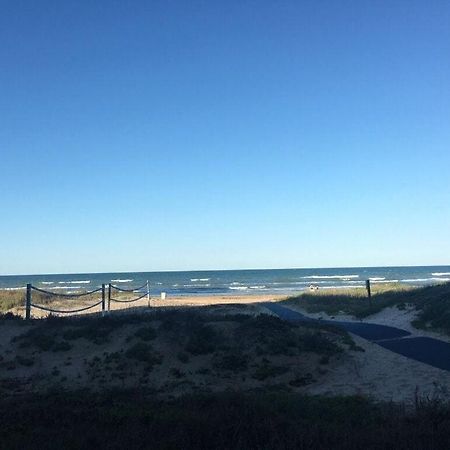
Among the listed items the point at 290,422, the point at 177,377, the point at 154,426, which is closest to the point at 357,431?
the point at 290,422

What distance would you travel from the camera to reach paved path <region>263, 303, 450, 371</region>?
12766mm

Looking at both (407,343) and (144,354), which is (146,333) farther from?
(407,343)

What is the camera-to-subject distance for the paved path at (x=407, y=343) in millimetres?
12766

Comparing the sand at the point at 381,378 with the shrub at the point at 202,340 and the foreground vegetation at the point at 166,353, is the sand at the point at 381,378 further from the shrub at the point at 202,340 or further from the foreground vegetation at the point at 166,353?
the shrub at the point at 202,340

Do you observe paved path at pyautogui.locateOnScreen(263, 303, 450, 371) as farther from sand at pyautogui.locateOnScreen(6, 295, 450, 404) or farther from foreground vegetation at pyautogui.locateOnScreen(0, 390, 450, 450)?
foreground vegetation at pyautogui.locateOnScreen(0, 390, 450, 450)

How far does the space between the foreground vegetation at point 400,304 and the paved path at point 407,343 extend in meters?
1.20

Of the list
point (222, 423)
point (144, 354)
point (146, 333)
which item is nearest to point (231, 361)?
point (144, 354)

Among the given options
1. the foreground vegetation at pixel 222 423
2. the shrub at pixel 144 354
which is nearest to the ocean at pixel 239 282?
the shrub at pixel 144 354

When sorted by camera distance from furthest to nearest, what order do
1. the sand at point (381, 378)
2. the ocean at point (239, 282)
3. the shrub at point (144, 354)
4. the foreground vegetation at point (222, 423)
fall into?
1. the ocean at point (239, 282)
2. the shrub at point (144, 354)
3. the sand at point (381, 378)
4. the foreground vegetation at point (222, 423)

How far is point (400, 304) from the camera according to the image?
23.2 metres

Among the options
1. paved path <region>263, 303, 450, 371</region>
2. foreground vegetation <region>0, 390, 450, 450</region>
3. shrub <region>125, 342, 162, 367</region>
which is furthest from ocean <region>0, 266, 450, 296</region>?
foreground vegetation <region>0, 390, 450, 450</region>

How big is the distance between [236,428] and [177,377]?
5.78m

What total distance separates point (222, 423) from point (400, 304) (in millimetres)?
18789

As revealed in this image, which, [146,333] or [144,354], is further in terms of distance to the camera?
[146,333]
